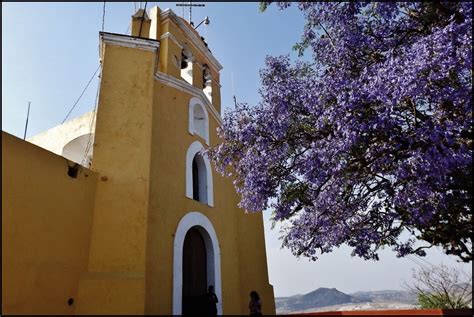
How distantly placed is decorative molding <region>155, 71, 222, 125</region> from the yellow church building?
0.03 metres

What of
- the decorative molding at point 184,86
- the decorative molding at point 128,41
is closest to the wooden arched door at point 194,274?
the decorative molding at point 184,86

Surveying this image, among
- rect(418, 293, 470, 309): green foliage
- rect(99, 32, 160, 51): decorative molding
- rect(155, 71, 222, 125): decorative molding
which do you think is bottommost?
rect(418, 293, 470, 309): green foliage

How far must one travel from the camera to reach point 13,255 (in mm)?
4957

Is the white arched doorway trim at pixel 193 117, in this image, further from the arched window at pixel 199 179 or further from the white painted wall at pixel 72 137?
the white painted wall at pixel 72 137

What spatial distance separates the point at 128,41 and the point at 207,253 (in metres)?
5.38

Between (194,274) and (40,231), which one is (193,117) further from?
(40,231)

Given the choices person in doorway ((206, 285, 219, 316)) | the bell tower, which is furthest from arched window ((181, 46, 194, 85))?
person in doorway ((206, 285, 219, 316))

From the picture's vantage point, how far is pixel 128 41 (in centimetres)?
791

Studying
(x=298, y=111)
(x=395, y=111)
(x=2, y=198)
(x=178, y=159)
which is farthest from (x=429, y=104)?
(x=2, y=198)

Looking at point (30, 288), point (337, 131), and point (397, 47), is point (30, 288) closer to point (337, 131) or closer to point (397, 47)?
point (337, 131)

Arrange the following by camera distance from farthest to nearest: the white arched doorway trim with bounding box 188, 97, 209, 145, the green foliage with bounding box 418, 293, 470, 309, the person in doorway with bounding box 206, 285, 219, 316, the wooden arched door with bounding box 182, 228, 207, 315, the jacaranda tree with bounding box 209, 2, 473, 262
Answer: the green foliage with bounding box 418, 293, 470, 309 → the white arched doorway trim with bounding box 188, 97, 209, 145 → the wooden arched door with bounding box 182, 228, 207, 315 → the person in doorway with bounding box 206, 285, 219, 316 → the jacaranda tree with bounding box 209, 2, 473, 262

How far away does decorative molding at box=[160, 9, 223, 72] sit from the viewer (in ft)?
31.2

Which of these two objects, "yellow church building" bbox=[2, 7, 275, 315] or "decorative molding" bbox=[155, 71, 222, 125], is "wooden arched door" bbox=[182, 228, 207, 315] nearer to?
"yellow church building" bbox=[2, 7, 275, 315]

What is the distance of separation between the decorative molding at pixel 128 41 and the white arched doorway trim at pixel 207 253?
4.01 m
